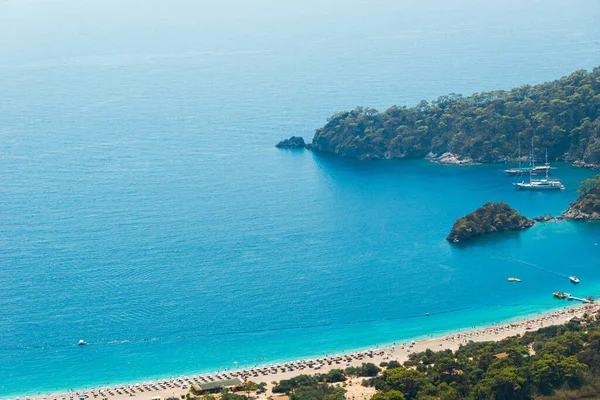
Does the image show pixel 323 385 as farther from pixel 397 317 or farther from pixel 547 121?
pixel 547 121

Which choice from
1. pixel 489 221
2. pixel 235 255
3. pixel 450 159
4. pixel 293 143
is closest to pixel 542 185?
pixel 489 221

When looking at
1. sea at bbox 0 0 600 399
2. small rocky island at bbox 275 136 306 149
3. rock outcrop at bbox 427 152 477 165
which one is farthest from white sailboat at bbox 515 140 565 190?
small rocky island at bbox 275 136 306 149

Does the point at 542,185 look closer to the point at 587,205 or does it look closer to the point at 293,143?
the point at 587,205

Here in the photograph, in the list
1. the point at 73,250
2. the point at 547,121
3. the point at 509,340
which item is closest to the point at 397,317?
the point at 509,340

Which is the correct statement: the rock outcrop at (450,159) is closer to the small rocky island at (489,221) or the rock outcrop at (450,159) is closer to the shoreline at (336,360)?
Answer: the small rocky island at (489,221)

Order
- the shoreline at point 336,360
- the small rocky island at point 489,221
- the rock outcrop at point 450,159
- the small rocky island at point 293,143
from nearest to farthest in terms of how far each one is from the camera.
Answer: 1. the shoreline at point 336,360
2. the small rocky island at point 489,221
3. the rock outcrop at point 450,159
4. the small rocky island at point 293,143

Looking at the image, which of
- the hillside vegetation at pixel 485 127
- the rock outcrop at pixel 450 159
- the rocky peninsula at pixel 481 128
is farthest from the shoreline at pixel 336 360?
the rock outcrop at pixel 450 159
